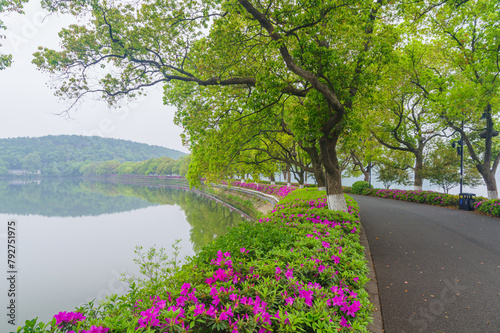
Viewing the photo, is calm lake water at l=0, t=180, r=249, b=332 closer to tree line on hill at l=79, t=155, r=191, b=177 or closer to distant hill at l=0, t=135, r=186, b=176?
tree line on hill at l=79, t=155, r=191, b=177

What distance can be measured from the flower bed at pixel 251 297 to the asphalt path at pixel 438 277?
29.8 inches

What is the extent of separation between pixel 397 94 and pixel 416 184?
25.6 ft

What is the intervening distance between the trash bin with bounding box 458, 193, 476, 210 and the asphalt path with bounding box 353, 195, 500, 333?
484cm

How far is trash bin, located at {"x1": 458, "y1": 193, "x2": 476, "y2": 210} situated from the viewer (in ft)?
39.4

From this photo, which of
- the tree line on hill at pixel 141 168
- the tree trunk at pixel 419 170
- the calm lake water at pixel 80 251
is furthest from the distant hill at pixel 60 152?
the tree trunk at pixel 419 170

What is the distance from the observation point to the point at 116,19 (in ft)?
23.4

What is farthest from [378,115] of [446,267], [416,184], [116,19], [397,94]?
[116,19]

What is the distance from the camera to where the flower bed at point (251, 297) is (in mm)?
1849

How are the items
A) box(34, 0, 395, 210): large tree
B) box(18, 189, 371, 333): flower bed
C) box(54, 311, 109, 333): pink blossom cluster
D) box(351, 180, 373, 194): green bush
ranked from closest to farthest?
1. box(54, 311, 109, 333): pink blossom cluster
2. box(18, 189, 371, 333): flower bed
3. box(34, 0, 395, 210): large tree
4. box(351, 180, 373, 194): green bush

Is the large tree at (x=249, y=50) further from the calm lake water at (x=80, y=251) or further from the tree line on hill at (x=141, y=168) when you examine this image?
the tree line on hill at (x=141, y=168)

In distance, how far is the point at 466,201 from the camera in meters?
12.1

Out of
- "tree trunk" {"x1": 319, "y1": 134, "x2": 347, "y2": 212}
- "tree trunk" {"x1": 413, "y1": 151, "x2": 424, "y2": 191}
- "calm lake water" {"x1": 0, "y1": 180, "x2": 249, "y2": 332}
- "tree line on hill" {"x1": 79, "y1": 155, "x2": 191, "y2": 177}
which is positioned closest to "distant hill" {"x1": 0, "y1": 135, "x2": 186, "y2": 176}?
"tree line on hill" {"x1": 79, "y1": 155, "x2": 191, "y2": 177}

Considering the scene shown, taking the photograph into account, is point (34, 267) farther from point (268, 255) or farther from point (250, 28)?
point (250, 28)

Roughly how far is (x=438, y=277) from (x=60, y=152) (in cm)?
15471
